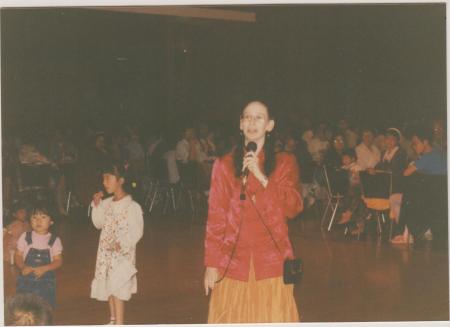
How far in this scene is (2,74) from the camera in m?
7.93

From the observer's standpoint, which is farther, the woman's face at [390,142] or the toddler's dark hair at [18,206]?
the woman's face at [390,142]

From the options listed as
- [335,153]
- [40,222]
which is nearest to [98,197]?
[40,222]

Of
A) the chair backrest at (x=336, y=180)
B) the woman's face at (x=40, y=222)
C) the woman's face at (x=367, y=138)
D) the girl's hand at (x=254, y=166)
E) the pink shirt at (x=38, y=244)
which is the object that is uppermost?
the woman's face at (x=367, y=138)

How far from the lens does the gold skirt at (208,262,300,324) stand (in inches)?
305

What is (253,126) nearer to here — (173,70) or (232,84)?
(232,84)

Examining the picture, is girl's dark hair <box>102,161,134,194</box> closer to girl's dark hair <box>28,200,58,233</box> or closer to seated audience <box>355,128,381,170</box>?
girl's dark hair <box>28,200,58,233</box>

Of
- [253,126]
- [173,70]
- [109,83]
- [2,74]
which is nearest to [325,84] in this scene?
[253,126]

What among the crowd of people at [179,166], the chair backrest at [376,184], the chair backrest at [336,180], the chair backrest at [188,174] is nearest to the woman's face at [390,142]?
the crowd of people at [179,166]

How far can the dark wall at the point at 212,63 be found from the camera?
7961 mm

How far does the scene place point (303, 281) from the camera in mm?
7945

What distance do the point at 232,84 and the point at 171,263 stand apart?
5.18 ft

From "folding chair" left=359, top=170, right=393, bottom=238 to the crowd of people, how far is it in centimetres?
5

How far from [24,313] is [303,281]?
2298mm

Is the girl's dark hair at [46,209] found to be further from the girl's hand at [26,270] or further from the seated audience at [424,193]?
the seated audience at [424,193]
